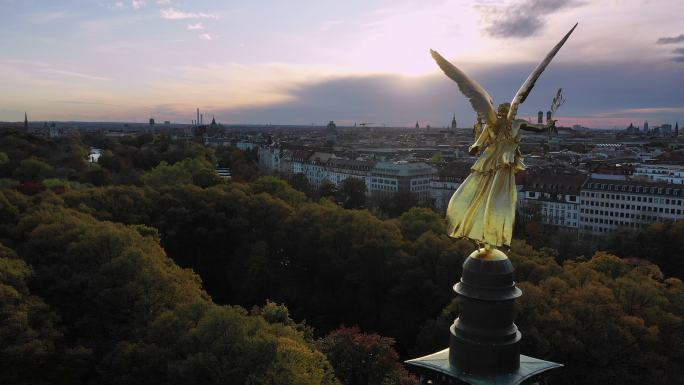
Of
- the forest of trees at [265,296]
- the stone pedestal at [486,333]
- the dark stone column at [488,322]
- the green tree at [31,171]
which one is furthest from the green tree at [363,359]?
the green tree at [31,171]

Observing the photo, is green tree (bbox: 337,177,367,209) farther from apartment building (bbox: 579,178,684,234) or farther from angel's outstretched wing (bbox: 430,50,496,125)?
angel's outstretched wing (bbox: 430,50,496,125)

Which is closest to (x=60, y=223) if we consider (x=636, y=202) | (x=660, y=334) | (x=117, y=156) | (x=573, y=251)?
(x=660, y=334)

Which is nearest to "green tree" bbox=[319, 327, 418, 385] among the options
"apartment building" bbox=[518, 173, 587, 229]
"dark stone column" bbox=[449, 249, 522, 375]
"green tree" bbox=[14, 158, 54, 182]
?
"dark stone column" bbox=[449, 249, 522, 375]

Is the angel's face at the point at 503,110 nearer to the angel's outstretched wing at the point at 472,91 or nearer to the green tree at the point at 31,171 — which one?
the angel's outstretched wing at the point at 472,91

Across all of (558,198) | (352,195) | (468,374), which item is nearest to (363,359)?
(468,374)

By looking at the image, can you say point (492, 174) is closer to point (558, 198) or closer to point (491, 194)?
point (491, 194)

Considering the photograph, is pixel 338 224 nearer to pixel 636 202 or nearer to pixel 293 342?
pixel 293 342
